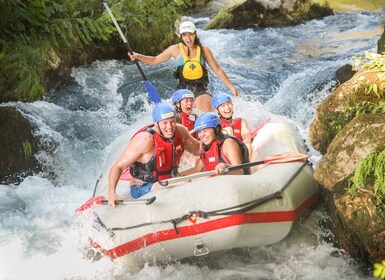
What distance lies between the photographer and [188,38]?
6359 mm

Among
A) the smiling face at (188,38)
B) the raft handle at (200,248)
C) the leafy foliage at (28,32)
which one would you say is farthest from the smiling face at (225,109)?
the leafy foliage at (28,32)

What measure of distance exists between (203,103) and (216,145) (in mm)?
1766

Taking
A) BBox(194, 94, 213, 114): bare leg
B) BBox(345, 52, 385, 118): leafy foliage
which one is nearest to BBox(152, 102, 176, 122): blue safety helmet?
BBox(345, 52, 385, 118): leafy foliage

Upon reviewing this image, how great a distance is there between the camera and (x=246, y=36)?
43.4ft

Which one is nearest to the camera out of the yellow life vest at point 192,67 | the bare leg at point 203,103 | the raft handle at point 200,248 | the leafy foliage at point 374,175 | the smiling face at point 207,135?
the leafy foliage at point 374,175

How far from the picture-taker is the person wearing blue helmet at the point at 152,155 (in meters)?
4.55

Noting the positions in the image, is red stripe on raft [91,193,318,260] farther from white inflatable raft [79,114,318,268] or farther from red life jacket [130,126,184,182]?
red life jacket [130,126,184,182]

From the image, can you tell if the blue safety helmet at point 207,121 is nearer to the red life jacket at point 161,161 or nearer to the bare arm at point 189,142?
the red life jacket at point 161,161

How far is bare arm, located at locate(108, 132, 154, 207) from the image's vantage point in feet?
14.7

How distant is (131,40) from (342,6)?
7894 mm

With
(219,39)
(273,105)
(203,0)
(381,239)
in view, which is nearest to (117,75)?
(273,105)

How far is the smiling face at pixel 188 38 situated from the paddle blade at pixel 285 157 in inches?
86.1

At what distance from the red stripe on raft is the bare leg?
7.07ft

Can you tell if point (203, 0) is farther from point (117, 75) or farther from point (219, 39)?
point (117, 75)
